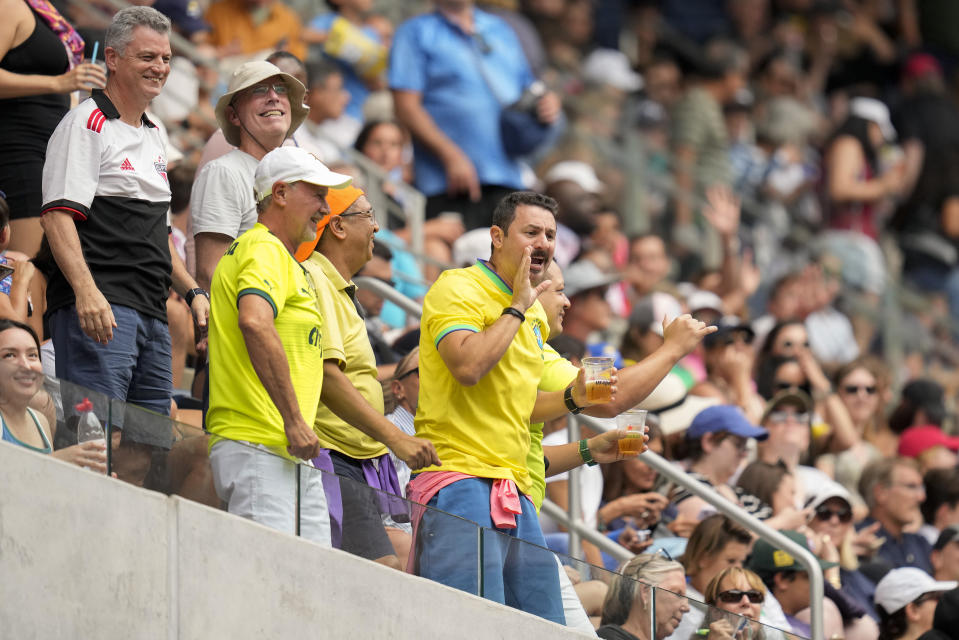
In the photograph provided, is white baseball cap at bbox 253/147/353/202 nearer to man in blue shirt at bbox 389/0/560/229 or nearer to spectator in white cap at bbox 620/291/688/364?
spectator in white cap at bbox 620/291/688/364

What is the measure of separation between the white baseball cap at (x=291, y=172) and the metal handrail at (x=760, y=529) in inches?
88.1

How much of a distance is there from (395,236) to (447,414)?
14.5 feet

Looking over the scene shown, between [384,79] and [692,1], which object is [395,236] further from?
[692,1]

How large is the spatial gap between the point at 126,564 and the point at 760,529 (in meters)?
2.97

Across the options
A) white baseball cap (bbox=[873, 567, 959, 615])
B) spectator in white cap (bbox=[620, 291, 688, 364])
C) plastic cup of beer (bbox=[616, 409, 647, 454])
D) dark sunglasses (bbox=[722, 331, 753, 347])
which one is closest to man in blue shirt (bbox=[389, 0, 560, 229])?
spectator in white cap (bbox=[620, 291, 688, 364])

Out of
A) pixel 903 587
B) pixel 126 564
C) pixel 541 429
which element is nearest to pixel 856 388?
pixel 903 587

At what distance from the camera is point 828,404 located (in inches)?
395

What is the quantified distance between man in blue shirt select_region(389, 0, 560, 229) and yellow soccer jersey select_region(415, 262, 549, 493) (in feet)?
14.6

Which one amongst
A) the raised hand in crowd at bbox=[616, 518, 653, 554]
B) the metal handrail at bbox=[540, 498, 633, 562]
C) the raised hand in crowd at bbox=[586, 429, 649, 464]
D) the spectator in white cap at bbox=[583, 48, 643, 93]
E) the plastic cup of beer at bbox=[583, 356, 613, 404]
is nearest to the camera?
the plastic cup of beer at bbox=[583, 356, 613, 404]

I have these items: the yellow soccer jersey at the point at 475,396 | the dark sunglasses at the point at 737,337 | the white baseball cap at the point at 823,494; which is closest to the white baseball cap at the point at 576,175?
the dark sunglasses at the point at 737,337

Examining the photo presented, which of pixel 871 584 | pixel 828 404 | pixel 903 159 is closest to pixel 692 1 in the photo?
pixel 903 159

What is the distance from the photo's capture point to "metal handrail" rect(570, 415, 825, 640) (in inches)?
275

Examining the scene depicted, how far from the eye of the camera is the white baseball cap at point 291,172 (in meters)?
5.23

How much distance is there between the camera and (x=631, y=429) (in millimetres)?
5750
